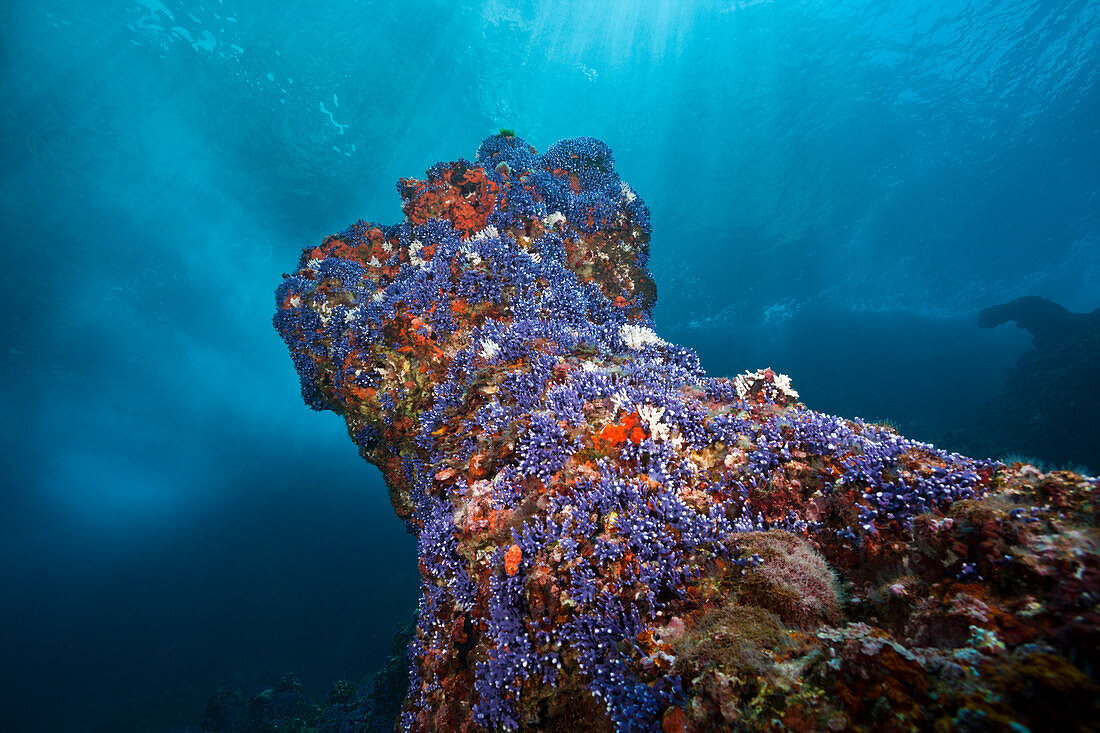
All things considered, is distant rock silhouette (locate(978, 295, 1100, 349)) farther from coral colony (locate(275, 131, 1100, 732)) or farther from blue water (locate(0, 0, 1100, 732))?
coral colony (locate(275, 131, 1100, 732))

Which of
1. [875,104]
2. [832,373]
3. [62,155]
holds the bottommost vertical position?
[62,155]

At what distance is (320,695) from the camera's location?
62.7ft

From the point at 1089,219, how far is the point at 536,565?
72.9 meters

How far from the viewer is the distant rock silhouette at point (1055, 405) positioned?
840 inches

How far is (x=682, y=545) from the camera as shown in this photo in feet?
9.53

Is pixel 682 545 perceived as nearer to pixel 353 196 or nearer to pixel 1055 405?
pixel 1055 405

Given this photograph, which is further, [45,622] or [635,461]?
[45,622]

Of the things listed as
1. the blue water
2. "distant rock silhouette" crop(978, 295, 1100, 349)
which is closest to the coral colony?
the blue water

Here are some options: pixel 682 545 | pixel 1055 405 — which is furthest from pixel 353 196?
pixel 1055 405

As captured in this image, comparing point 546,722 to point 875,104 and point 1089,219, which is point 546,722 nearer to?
point 875,104

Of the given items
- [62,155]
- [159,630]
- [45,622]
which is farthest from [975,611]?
[45,622]

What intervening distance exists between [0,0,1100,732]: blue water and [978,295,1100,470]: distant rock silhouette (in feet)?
24.8

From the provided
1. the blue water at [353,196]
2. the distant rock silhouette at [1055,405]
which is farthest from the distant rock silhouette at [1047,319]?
the blue water at [353,196]

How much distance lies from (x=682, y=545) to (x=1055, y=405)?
37704mm
